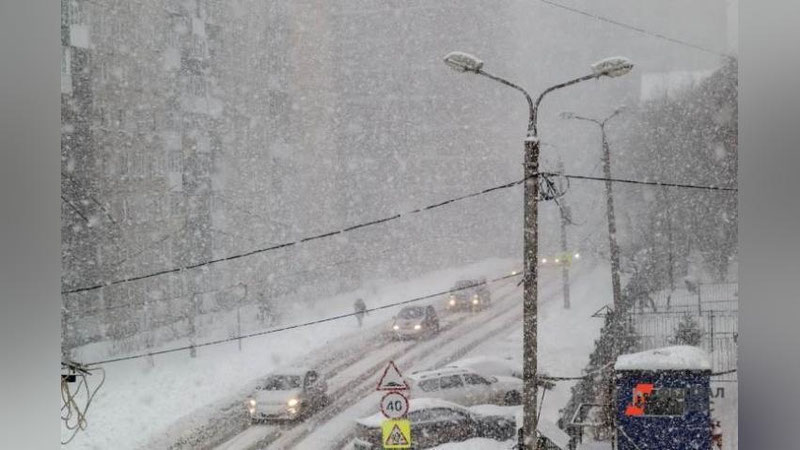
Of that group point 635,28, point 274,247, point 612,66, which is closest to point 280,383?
point 274,247

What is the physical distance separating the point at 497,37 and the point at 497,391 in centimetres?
310

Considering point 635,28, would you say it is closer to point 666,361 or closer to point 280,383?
point 666,361

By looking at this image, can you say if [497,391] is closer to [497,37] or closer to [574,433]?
[574,433]

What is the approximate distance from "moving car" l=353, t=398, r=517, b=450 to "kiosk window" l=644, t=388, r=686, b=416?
4.13ft

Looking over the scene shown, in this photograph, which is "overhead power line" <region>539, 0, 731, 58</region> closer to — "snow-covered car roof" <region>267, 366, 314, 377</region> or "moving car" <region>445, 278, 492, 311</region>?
"moving car" <region>445, 278, 492, 311</region>

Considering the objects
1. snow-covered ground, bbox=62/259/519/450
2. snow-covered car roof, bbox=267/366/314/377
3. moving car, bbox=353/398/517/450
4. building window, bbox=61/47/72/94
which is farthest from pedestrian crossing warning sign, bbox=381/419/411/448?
building window, bbox=61/47/72/94

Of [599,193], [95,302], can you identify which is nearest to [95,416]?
[95,302]

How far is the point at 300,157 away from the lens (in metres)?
6.99

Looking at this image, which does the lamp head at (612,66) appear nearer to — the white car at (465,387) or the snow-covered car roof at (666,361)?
the snow-covered car roof at (666,361)

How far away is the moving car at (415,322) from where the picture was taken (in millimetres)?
6559

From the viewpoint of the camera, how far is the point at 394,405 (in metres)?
4.04

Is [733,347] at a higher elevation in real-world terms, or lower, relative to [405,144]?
lower

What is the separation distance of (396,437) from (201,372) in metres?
3.08

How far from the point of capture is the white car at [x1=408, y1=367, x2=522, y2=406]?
578 centimetres
